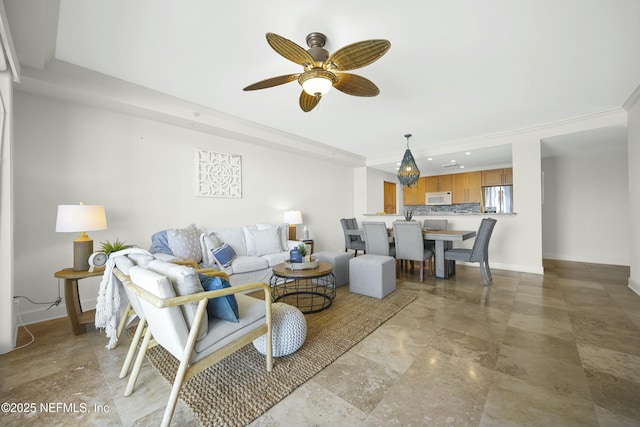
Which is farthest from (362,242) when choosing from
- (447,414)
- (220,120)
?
(447,414)

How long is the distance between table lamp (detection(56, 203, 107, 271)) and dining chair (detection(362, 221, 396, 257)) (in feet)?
10.9

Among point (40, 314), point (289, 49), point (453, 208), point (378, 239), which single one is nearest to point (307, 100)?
point (289, 49)

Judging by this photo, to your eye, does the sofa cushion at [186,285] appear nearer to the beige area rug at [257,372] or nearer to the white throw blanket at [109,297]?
the beige area rug at [257,372]

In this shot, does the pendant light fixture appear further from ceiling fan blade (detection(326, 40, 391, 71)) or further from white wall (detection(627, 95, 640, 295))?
ceiling fan blade (detection(326, 40, 391, 71))

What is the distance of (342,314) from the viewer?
2.51 meters

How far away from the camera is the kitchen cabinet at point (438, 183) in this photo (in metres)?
7.13

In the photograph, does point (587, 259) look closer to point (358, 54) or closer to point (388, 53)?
point (388, 53)

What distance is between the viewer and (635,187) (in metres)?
3.07

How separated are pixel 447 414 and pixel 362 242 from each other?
139 inches

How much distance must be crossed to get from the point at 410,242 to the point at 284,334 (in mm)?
2633

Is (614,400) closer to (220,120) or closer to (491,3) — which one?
(491,3)

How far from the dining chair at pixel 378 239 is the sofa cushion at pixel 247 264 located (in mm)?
1723

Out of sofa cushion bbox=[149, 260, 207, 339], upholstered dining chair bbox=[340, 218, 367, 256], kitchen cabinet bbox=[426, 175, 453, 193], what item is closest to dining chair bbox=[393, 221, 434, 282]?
upholstered dining chair bbox=[340, 218, 367, 256]

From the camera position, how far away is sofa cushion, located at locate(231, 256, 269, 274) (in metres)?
3.06
